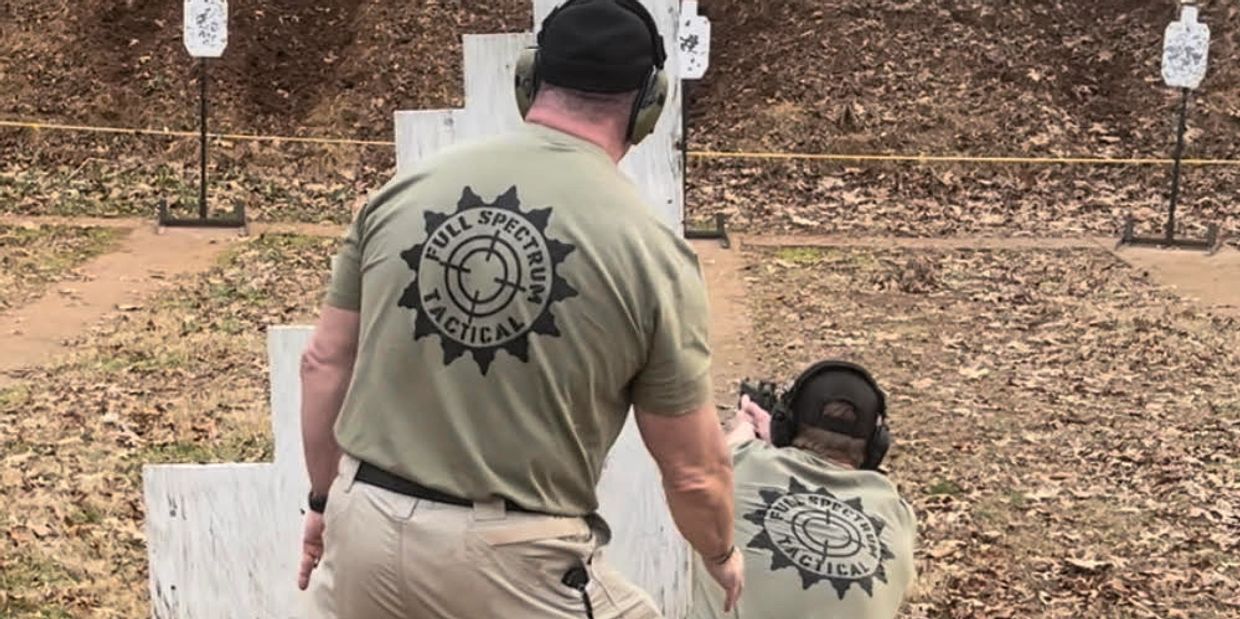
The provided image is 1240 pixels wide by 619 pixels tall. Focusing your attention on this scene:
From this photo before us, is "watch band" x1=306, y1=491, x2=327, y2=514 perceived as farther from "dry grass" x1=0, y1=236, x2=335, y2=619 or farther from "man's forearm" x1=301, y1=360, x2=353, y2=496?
"dry grass" x1=0, y1=236, x2=335, y2=619

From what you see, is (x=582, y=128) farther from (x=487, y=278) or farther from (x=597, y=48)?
(x=487, y=278)

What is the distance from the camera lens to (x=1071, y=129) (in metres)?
12.9

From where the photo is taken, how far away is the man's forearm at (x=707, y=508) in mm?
1744

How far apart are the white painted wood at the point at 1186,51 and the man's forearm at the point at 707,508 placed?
949 centimetres

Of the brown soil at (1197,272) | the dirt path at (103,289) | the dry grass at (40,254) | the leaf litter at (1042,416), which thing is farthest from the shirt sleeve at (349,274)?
the brown soil at (1197,272)

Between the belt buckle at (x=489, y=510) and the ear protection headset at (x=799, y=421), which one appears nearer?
the belt buckle at (x=489, y=510)

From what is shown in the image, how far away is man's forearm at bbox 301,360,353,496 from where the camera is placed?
1845 mm

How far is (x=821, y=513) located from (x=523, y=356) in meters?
0.76

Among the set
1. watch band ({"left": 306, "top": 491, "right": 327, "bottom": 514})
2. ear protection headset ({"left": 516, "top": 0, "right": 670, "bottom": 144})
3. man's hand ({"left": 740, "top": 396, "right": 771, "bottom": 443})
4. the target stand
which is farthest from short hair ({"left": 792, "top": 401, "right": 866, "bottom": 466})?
the target stand

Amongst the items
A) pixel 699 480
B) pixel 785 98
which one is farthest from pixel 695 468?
pixel 785 98

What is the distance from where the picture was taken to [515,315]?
1619 millimetres

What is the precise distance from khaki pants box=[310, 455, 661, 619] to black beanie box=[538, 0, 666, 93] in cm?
54

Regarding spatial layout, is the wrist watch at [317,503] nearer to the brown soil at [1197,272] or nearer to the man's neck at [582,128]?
the man's neck at [582,128]

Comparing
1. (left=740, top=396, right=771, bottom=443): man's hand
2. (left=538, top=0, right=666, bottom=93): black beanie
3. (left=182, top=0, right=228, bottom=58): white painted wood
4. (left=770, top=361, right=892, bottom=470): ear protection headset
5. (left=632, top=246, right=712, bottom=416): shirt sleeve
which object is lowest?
(left=740, top=396, right=771, bottom=443): man's hand
